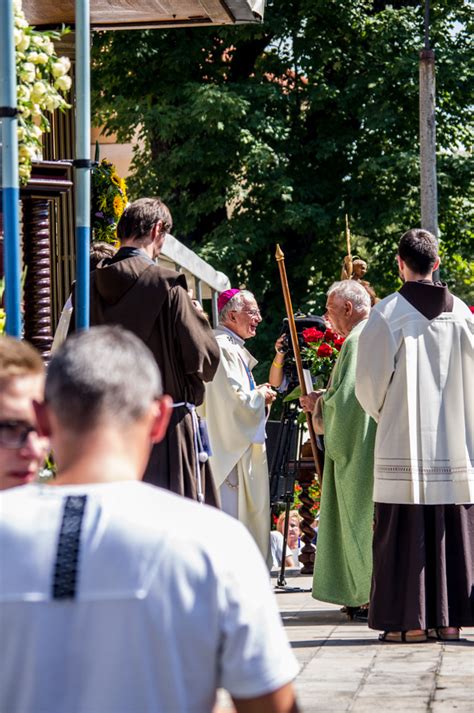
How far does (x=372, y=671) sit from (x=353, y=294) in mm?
2671

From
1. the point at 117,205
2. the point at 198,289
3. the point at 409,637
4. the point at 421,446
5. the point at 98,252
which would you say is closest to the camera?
the point at 409,637

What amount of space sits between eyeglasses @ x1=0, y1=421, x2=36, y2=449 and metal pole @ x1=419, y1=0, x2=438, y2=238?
48.8ft

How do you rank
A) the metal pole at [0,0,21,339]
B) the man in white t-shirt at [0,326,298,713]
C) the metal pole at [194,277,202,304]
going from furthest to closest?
the metal pole at [194,277,202,304] → the metal pole at [0,0,21,339] → the man in white t-shirt at [0,326,298,713]

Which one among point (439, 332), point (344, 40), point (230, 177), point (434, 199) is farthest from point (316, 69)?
point (439, 332)

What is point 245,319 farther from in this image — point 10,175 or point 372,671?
point 10,175

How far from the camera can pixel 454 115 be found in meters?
23.2

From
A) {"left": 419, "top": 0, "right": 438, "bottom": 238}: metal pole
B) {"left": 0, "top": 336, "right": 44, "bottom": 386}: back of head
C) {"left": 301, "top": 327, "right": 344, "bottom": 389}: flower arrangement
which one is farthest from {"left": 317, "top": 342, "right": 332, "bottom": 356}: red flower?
{"left": 419, "top": 0, "right": 438, "bottom": 238}: metal pole

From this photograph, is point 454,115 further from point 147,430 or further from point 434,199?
point 147,430

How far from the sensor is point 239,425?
9.33 metres

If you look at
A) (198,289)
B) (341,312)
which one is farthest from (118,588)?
(198,289)

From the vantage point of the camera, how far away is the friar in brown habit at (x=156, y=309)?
610cm

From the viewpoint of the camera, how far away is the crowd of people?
6.46ft

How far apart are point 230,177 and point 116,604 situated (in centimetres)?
2097

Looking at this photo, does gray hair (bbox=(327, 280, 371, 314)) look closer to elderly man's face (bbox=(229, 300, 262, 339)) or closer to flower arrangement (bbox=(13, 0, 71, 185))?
elderly man's face (bbox=(229, 300, 262, 339))
